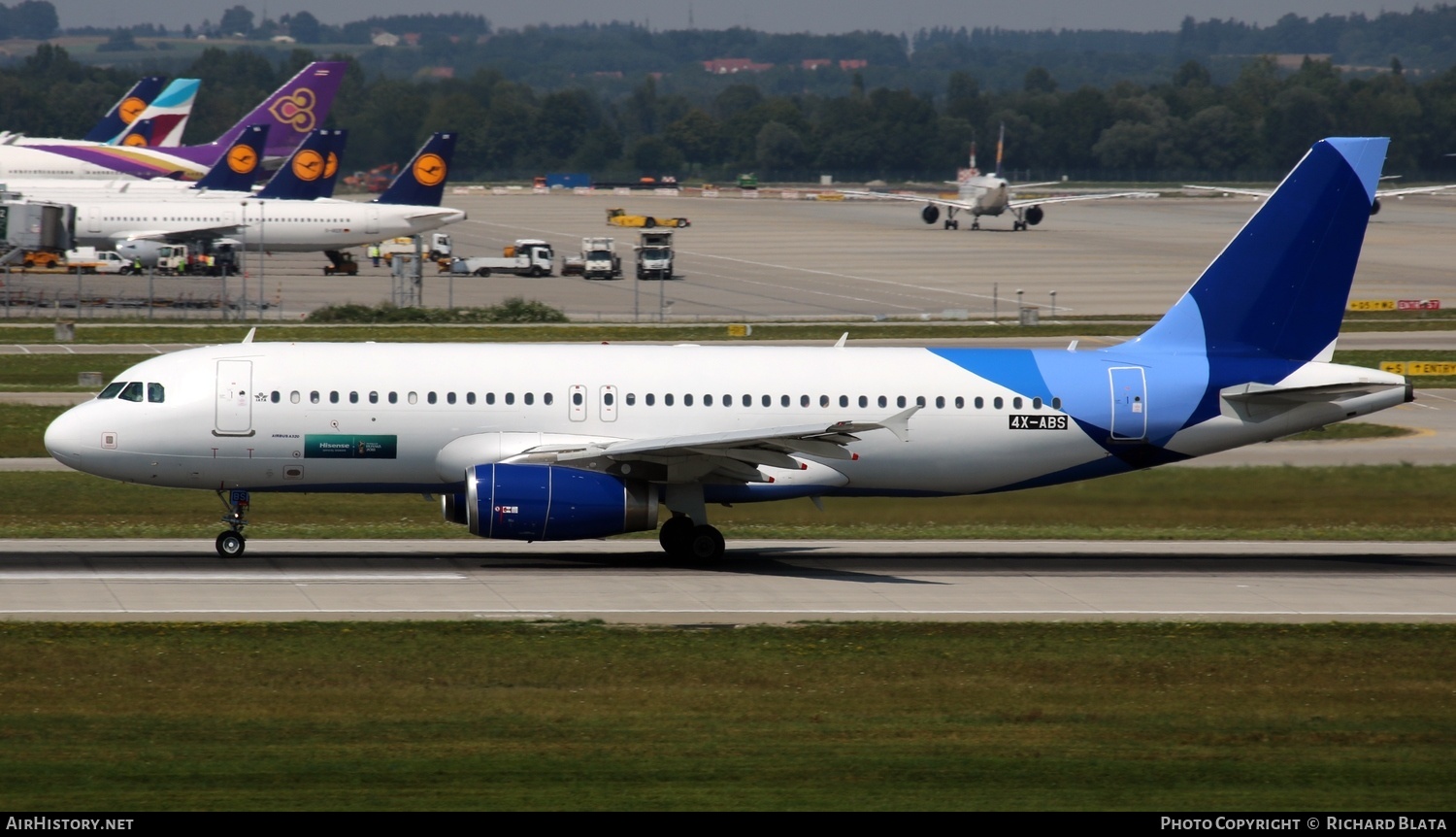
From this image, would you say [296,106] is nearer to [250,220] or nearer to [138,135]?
[138,135]

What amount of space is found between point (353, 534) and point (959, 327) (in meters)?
46.1

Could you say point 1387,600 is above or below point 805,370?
below

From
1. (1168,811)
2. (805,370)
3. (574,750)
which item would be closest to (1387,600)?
(805,370)

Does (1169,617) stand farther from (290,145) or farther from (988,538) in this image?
(290,145)

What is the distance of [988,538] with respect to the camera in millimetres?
37906

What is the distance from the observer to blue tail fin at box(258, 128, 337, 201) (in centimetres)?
11075

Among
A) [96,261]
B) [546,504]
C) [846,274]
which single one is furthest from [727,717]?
[96,261]

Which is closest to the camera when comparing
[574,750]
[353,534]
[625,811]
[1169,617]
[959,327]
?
[625,811]

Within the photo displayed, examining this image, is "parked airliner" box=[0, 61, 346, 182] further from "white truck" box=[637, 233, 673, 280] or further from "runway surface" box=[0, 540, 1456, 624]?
"runway surface" box=[0, 540, 1456, 624]

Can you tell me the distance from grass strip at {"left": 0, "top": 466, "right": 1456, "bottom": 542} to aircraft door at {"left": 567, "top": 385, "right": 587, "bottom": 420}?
481cm

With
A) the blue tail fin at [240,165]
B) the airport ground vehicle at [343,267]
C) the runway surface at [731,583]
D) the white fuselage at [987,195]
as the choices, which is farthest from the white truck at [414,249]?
the runway surface at [731,583]

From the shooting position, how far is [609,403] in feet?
106

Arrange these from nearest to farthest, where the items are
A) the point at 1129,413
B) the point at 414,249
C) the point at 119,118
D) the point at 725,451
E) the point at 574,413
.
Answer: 1. the point at 725,451
2. the point at 574,413
3. the point at 1129,413
4. the point at 414,249
5. the point at 119,118

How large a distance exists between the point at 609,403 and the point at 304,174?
84773 millimetres
